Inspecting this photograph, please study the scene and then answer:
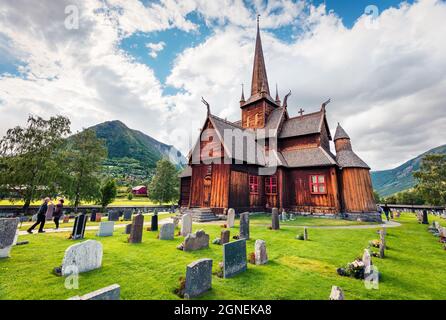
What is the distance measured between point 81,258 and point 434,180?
50037 millimetres

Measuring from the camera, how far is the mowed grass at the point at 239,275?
4414 mm

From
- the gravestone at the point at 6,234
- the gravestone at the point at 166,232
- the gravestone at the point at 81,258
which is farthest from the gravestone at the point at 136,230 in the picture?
the gravestone at the point at 6,234

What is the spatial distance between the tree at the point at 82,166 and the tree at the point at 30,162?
1.42m

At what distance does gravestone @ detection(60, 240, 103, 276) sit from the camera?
5043 mm

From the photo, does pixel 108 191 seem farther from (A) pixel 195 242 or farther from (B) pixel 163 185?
(A) pixel 195 242

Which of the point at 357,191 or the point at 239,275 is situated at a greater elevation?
the point at 357,191

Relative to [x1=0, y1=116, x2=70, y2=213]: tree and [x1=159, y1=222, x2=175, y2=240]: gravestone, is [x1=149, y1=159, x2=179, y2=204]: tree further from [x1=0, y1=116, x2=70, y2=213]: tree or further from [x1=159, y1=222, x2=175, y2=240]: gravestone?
[x1=159, y1=222, x2=175, y2=240]: gravestone

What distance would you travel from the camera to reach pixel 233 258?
571 cm

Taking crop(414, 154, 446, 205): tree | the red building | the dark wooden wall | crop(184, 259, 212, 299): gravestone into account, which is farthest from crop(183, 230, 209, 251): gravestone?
the red building

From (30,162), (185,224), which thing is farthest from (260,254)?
(30,162)

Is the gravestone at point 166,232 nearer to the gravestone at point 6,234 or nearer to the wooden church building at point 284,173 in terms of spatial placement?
the gravestone at point 6,234

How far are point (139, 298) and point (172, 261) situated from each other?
8.06 feet
